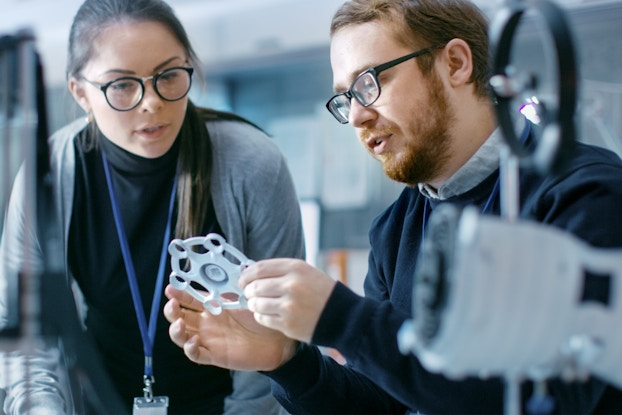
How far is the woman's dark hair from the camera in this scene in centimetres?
133

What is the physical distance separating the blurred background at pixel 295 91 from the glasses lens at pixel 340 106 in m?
1.43

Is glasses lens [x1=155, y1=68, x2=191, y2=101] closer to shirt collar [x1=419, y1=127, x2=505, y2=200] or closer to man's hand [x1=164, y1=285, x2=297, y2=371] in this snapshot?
man's hand [x1=164, y1=285, x2=297, y2=371]

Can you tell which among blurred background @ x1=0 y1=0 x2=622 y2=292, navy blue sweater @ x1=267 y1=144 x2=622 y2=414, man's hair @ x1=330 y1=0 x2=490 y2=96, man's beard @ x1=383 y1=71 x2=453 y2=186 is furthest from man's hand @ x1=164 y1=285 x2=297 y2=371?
blurred background @ x1=0 y1=0 x2=622 y2=292

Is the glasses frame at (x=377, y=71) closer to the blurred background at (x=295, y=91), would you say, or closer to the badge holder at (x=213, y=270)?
the badge holder at (x=213, y=270)

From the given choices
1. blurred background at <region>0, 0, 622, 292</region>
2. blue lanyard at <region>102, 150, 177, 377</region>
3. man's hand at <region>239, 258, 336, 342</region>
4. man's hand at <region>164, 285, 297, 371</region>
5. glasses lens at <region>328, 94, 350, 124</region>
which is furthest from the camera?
blurred background at <region>0, 0, 622, 292</region>

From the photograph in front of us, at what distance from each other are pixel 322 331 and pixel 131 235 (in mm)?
705

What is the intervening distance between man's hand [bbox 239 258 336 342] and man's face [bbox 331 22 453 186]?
359 millimetres

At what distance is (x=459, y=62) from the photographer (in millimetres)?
1150

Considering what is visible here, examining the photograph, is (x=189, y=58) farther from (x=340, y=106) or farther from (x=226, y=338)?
(x=226, y=338)

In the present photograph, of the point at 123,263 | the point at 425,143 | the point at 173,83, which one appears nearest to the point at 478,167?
the point at 425,143

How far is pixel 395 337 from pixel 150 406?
0.44m

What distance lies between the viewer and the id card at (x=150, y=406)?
1045 millimetres

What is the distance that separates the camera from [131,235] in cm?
140

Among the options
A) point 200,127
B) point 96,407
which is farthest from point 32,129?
point 200,127
